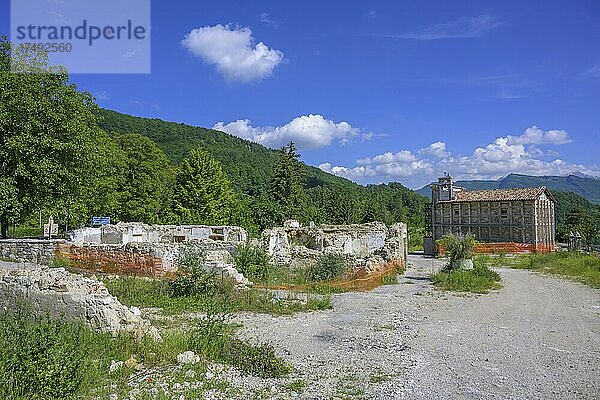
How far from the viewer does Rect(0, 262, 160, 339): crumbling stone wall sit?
9.07m

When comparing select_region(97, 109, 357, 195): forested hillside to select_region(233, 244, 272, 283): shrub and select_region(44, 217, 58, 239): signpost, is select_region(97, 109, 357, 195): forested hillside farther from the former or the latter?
select_region(233, 244, 272, 283): shrub

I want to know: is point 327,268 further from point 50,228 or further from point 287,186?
point 287,186

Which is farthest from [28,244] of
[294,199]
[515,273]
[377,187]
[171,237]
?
[377,187]

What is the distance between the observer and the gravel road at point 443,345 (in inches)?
275

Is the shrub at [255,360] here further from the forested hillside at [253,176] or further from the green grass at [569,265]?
the forested hillside at [253,176]

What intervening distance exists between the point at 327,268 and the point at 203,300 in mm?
5851

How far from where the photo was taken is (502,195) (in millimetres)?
42312

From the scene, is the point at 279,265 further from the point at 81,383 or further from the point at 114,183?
the point at 114,183

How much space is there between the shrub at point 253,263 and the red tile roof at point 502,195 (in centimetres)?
2997

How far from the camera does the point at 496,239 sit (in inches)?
1666

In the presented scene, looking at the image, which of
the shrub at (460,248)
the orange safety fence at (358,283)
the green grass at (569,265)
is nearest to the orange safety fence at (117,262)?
the orange safety fence at (358,283)

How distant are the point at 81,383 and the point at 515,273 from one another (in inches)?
808

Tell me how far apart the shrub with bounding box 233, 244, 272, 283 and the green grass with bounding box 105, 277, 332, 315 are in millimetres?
2847

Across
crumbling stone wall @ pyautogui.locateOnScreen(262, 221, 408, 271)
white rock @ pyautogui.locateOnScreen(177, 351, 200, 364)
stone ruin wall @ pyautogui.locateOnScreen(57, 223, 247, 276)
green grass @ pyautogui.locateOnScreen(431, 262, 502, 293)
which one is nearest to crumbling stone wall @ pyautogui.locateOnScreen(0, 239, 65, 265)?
stone ruin wall @ pyautogui.locateOnScreen(57, 223, 247, 276)
